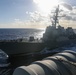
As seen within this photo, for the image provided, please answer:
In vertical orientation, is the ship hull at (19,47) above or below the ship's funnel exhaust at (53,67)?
below

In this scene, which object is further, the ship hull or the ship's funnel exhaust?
the ship hull

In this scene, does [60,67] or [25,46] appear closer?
[60,67]

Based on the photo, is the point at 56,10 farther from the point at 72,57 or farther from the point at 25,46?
the point at 72,57

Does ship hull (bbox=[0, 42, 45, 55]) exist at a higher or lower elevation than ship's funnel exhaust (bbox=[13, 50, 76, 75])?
lower

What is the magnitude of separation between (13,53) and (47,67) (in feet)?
158

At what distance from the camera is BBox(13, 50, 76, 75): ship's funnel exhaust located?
9316 mm

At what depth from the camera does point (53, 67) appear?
32.4 feet

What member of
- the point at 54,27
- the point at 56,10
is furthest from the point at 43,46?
the point at 56,10

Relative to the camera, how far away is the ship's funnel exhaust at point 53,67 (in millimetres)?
9316

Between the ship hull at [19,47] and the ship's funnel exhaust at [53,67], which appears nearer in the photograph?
the ship's funnel exhaust at [53,67]

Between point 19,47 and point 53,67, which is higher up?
point 53,67

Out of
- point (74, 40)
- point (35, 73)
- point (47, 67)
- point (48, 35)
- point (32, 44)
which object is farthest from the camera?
point (74, 40)

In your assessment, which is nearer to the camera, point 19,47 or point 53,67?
point 53,67

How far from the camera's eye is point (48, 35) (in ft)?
228
